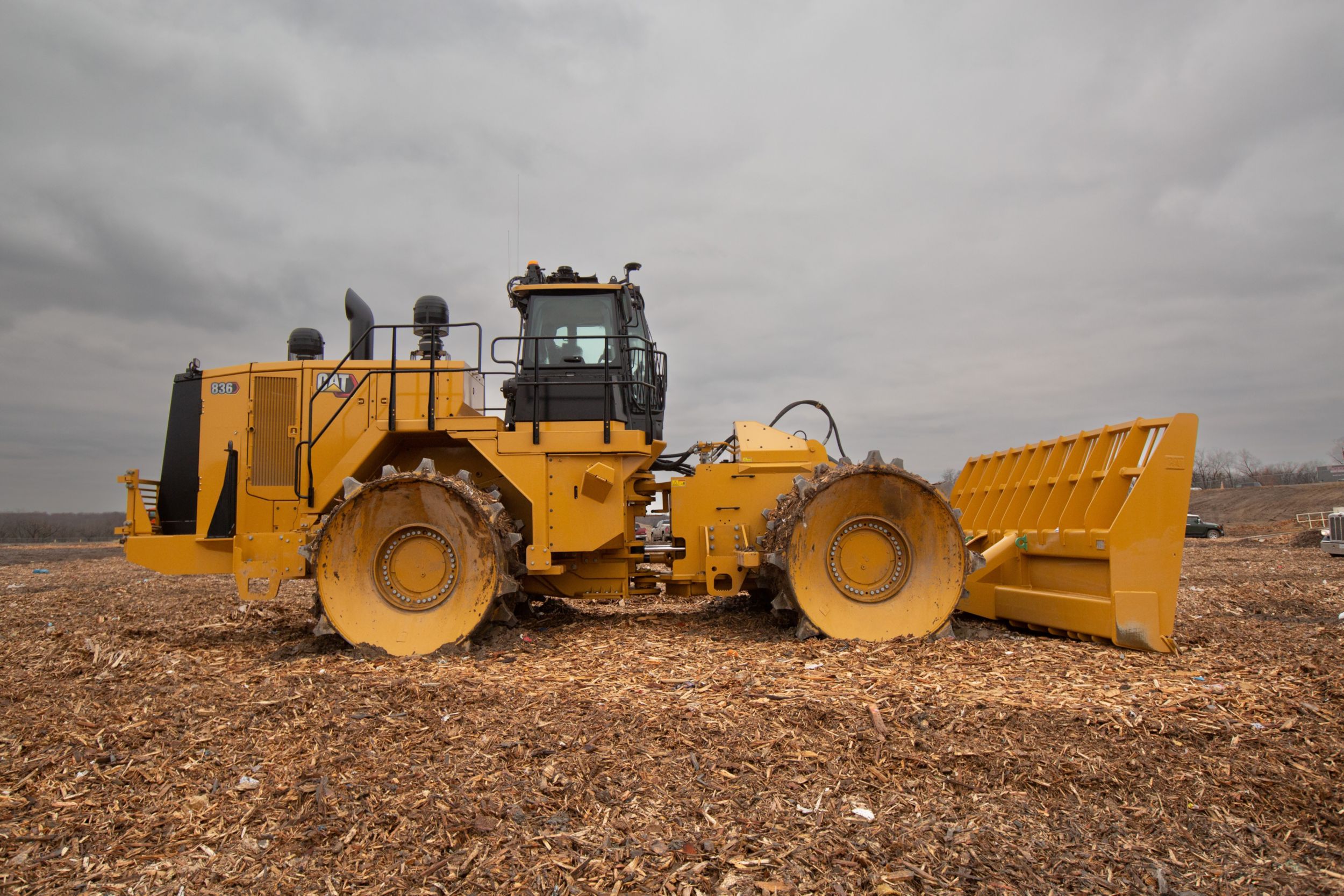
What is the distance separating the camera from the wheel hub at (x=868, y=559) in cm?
641

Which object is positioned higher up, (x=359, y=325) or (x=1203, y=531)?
(x=359, y=325)

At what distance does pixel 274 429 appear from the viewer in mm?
7188

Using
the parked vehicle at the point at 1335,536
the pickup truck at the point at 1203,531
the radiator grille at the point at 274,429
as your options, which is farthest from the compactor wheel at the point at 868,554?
the pickup truck at the point at 1203,531

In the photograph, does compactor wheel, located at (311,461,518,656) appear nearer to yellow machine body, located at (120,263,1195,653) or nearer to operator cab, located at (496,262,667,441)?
yellow machine body, located at (120,263,1195,653)

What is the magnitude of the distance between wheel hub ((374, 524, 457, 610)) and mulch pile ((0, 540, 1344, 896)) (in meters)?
0.60

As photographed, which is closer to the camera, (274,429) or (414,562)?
(414,562)

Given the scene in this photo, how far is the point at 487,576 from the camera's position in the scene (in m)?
6.23

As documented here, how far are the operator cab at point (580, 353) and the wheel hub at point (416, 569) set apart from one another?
3.98 feet

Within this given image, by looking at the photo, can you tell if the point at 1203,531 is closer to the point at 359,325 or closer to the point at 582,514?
the point at 582,514

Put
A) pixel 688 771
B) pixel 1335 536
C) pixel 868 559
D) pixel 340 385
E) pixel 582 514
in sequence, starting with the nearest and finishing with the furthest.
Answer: pixel 688 771 < pixel 868 559 < pixel 582 514 < pixel 340 385 < pixel 1335 536

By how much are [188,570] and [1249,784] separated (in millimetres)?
7584

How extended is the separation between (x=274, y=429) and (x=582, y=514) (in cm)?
303

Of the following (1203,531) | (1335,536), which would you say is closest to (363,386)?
(1335,536)

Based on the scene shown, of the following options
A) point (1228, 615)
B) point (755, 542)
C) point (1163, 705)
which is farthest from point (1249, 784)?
point (1228, 615)
